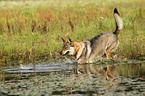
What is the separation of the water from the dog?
553 millimetres

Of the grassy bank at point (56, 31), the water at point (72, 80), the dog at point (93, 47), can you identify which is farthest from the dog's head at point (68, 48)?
the grassy bank at point (56, 31)

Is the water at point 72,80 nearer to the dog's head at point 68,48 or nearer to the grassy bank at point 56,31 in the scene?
the dog's head at point 68,48

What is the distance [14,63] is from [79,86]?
5002 millimetres

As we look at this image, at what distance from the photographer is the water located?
6852 millimetres

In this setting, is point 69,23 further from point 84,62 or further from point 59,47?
point 84,62

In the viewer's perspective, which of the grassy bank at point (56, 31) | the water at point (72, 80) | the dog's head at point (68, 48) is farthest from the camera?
the grassy bank at point (56, 31)

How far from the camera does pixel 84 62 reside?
11281 millimetres

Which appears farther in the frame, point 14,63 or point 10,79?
point 14,63

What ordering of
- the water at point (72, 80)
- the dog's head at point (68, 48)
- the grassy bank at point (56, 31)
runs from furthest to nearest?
the grassy bank at point (56, 31)
the dog's head at point (68, 48)
the water at point (72, 80)

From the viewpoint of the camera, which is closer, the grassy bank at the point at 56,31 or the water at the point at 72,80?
the water at the point at 72,80

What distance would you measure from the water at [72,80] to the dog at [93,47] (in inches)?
21.8

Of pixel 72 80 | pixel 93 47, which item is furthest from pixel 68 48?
pixel 72 80

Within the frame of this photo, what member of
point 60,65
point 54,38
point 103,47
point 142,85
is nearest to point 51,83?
point 142,85

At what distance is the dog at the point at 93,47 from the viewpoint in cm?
1108
